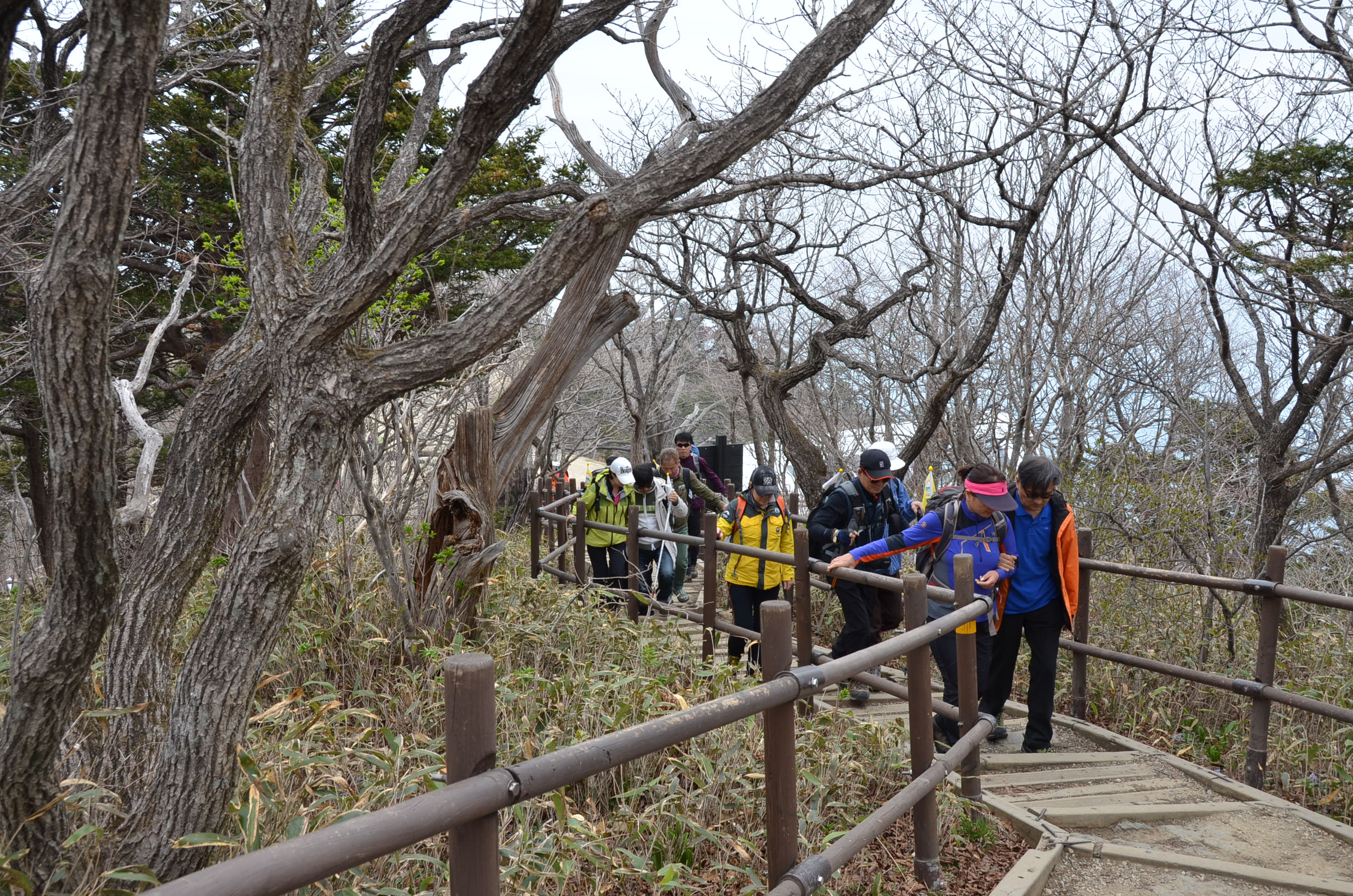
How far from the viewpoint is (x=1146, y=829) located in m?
3.65

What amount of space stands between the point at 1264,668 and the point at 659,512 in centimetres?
439

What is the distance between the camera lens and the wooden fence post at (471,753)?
1.62m

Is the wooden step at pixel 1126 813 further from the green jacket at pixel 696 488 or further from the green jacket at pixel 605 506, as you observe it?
the green jacket at pixel 696 488

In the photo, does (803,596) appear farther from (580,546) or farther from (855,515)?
(580,546)

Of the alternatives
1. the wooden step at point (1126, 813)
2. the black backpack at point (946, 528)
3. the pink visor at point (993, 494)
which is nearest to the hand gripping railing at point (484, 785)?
the wooden step at point (1126, 813)

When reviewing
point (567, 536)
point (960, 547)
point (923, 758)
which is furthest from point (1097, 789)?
point (567, 536)

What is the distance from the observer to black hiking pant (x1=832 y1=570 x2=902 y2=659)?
17.2ft

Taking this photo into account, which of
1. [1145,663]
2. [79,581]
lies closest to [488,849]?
[79,581]

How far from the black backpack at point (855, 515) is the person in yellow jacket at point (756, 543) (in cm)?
51

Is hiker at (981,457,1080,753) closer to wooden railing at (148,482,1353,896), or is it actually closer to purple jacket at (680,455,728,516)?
wooden railing at (148,482,1353,896)

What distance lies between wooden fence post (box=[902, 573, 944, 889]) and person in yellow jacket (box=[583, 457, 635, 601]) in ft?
14.3

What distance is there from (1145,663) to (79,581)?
4689 mm

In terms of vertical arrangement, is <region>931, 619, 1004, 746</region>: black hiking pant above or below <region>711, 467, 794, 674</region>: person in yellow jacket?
below

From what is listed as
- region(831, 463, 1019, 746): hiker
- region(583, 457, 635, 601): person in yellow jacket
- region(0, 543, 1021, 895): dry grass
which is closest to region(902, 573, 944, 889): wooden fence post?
region(0, 543, 1021, 895): dry grass
